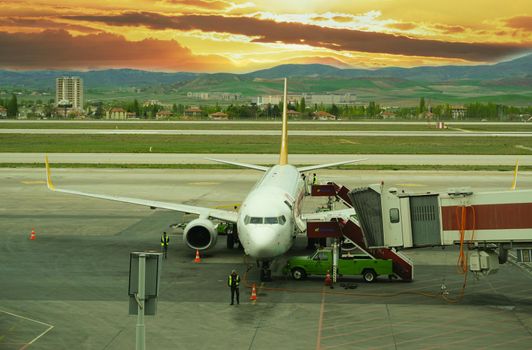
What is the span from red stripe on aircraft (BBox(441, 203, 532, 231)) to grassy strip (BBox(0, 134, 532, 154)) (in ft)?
248

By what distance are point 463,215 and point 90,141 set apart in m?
108

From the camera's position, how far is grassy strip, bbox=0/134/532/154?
112188mm

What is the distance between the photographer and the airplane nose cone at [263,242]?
112 feet

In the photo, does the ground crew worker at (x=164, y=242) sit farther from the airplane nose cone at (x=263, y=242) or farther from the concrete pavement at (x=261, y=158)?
the concrete pavement at (x=261, y=158)

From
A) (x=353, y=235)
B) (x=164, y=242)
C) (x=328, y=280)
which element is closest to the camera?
(x=328, y=280)

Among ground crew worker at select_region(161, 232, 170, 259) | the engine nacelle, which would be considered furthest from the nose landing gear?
ground crew worker at select_region(161, 232, 170, 259)

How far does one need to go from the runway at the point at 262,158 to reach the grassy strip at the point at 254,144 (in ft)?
19.2

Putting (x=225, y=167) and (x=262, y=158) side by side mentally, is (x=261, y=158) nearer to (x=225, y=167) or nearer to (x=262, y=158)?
(x=262, y=158)

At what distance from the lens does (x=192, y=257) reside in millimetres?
42781

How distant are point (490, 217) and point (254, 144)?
93659 millimetres

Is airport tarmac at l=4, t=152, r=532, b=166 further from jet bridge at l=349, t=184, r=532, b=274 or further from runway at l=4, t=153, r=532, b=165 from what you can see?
jet bridge at l=349, t=184, r=532, b=274

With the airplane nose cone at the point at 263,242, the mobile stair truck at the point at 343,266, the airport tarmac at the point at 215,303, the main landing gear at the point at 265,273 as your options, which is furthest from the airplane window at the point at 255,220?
the mobile stair truck at the point at 343,266

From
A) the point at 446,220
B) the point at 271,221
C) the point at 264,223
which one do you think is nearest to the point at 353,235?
the point at 271,221

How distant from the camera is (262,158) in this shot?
3895 inches
